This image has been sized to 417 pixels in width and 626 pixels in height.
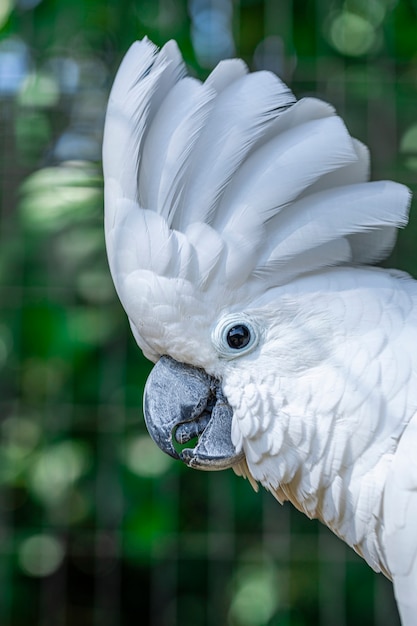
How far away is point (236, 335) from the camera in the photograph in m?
1.31

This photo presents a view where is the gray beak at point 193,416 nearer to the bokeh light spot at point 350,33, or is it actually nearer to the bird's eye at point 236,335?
the bird's eye at point 236,335

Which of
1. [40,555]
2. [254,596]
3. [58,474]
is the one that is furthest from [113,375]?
[254,596]

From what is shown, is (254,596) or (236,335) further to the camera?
(254,596)

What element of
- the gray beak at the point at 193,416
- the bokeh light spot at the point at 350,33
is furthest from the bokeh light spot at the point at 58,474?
the bokeh light spot at the point at 350,33

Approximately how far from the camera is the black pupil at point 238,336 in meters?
1.31

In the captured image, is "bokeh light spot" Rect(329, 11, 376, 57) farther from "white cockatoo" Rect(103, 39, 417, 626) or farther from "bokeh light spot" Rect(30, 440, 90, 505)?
"bokeh light spot" Rect(30, 440, 90, 505)

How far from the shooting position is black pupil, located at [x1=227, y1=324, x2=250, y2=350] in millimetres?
1306

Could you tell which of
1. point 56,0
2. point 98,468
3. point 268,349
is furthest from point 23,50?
point 268,349

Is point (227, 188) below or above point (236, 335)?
above

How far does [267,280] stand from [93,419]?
53.1 inches

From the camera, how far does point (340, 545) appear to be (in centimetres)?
247

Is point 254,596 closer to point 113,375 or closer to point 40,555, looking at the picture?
point 40,555

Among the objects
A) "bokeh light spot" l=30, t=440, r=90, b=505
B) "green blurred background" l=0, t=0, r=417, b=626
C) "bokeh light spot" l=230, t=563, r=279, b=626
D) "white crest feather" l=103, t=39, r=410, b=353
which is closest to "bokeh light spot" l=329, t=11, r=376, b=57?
"green blurred background" l=0, t=0, r=417, b=626

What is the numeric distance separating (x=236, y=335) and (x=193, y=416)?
0.16 metres
